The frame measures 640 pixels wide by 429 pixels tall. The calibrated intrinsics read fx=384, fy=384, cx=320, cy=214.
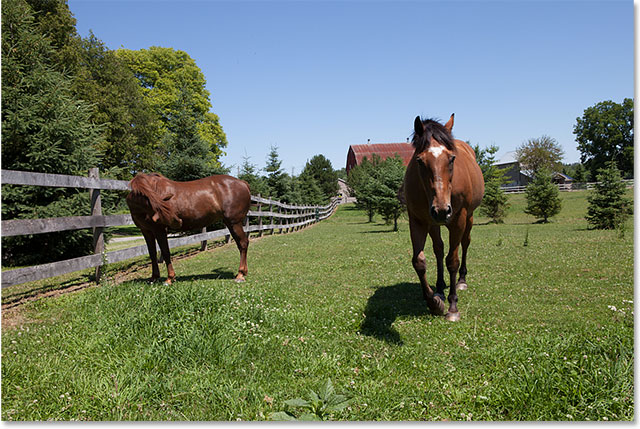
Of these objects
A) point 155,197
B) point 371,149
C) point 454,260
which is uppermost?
point 371,149

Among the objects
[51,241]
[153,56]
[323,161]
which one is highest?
[153,56]

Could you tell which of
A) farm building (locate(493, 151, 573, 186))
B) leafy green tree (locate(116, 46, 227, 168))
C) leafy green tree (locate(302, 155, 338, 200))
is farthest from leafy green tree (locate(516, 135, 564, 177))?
leafy green tree (locate(116, 46, 227, 168))

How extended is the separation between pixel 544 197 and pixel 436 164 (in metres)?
26.1

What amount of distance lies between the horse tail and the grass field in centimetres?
119

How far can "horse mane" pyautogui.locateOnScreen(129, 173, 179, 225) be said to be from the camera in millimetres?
5802

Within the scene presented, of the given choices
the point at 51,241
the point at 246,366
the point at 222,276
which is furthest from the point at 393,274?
the point at 51,241

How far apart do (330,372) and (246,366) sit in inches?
27.5

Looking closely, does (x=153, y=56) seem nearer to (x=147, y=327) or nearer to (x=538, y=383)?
(x=147, y=327)

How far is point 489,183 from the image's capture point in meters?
28.6

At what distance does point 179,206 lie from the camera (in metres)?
6.20

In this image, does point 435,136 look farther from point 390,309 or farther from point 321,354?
point 321,354

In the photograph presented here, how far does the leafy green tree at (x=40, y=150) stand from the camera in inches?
352

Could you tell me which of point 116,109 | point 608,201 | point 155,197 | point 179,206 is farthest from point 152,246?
point 608,201

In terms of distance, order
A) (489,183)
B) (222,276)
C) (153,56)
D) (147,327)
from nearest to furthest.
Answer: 1. (147,327)
2. (222,276)
3. (489,183)
4. (153,56)
